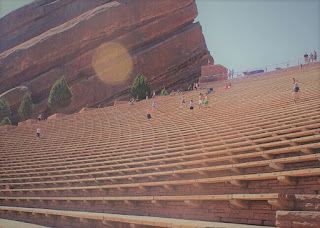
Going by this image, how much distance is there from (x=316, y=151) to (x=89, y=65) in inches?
1369

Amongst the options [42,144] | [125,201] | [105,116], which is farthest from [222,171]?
[105,116]

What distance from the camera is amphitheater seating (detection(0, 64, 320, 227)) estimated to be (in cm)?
545

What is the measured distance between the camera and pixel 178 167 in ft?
26.3

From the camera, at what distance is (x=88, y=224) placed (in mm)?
7352

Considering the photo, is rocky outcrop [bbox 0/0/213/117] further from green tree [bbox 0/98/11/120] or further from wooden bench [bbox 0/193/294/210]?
wooden bench [bbox 0/193/294/210]

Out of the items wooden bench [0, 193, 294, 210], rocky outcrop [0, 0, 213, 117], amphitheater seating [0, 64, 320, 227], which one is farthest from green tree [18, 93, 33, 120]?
wooden bench [0, 193, 294, 210]

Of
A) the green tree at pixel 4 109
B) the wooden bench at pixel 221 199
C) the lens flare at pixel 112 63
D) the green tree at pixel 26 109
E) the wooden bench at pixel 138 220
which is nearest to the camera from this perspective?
the wooden bench at pixel 221 199

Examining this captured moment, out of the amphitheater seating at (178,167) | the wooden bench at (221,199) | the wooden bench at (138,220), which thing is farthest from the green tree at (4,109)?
the wooden bench at (221,199)

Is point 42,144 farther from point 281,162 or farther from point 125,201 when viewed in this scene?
point 281,162

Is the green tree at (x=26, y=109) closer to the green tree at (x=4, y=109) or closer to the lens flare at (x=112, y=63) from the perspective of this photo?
the green tree at (x=4, y=109)

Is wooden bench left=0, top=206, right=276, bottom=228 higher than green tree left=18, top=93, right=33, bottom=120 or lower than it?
lower

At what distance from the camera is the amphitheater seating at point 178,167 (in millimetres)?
5454

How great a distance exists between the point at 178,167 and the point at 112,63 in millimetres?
32165

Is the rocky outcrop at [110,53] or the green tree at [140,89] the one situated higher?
the rocky outcrop at [110,53]
